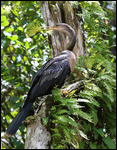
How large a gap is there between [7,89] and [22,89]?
0.32 metres

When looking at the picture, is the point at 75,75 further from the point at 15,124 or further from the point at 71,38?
the point at 15,124

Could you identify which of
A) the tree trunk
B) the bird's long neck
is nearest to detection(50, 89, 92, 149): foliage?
the bird's long neck

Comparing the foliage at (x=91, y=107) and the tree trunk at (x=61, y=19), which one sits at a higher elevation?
the tree trunk at (x=61, y=19)

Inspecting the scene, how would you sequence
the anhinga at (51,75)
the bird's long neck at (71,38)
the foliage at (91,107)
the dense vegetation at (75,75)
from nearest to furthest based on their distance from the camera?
the foliage at (91,107) < the dense vegetation at (75,75) < the anhinga at (51,75) < the bird's long neck at (71,38)

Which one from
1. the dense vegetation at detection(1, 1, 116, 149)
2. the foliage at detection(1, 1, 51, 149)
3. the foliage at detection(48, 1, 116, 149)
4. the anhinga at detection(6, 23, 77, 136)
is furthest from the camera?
the foliage at detection(1, 1, 51, 149)

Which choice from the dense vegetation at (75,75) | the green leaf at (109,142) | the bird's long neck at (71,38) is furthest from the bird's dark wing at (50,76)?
the green leaf at (109,142)

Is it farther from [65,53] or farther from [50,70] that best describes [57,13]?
[50,70]

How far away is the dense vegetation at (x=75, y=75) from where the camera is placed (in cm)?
278

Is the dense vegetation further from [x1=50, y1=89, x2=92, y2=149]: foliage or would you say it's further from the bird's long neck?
the bird's long neck

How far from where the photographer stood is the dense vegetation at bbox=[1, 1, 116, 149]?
2.78 meters

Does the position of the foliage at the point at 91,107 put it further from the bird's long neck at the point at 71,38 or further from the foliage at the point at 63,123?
the bird's long neck at the point at 71,38

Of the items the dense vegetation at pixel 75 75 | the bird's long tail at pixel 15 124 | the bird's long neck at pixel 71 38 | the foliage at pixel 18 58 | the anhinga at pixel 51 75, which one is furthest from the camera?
the foliage at pixel 18 58

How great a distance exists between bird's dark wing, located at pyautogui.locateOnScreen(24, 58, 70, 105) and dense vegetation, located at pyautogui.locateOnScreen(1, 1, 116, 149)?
20 cm

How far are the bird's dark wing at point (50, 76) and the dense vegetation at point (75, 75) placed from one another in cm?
20
